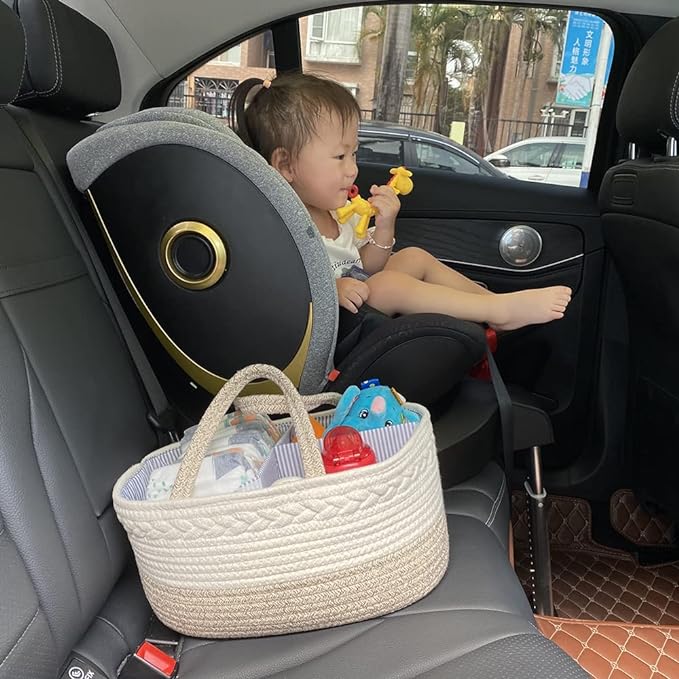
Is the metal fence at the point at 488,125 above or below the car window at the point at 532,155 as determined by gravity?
above

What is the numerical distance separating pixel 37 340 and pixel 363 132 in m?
1.24

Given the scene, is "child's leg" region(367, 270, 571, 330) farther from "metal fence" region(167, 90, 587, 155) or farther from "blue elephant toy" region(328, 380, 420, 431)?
"metal fence" region(167, 90, 587, 155)

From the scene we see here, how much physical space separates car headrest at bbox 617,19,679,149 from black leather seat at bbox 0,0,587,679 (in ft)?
2.61

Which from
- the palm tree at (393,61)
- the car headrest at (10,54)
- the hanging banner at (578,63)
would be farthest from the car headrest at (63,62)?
the hanging banner at (578,63)

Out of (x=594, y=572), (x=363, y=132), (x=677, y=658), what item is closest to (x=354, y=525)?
(x=677, y=658)

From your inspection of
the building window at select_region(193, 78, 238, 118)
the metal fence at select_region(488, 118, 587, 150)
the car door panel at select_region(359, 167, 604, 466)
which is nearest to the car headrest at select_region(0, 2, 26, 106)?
the building window at select_region(193, 78, 238, 118)

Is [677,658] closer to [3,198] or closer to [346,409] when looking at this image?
[346,409]

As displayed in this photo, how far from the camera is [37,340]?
0.94 meters

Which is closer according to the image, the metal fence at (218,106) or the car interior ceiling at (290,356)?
the car interior ceiling at (290,356)

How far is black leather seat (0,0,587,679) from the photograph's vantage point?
0.81 meters

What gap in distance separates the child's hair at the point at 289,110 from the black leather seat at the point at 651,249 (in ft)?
1.84

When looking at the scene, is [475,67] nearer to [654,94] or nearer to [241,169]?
[654,94]

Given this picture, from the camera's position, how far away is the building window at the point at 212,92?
1913 mm

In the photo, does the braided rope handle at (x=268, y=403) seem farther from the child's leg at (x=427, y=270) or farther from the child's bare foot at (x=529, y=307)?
the child's leg at (x=427, y=270)
